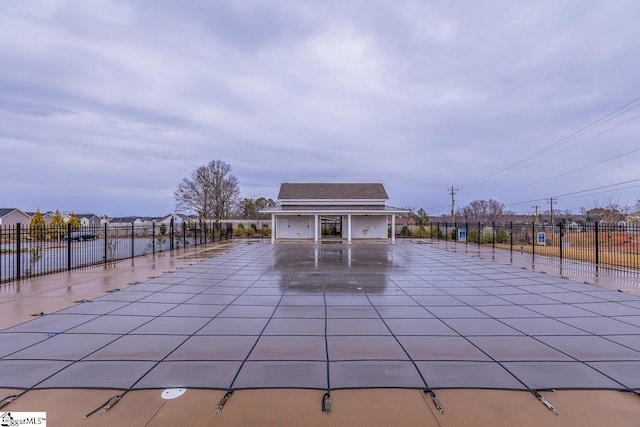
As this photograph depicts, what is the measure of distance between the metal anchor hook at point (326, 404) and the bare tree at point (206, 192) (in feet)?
145

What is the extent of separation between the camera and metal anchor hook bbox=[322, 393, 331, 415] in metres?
2.98

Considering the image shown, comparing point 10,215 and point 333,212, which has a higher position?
point 10,215

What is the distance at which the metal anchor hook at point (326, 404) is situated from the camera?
2984 mm

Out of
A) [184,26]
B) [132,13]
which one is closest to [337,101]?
[184,26]

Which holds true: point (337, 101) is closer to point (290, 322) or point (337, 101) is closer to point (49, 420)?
point (290, 322)

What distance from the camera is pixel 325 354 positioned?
169 inches

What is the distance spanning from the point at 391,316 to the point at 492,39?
16.5 meters

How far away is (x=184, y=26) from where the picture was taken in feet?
46.2

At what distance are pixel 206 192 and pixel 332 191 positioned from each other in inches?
763

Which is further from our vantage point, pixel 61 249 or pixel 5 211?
pixel 5 211

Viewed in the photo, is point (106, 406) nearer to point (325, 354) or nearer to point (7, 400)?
point (7, 400)

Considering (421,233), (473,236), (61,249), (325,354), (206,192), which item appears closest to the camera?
(325,354)

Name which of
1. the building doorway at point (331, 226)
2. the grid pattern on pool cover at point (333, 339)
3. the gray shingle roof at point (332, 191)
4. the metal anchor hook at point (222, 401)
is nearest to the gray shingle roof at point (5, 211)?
the gray shingle roof at point (332, 191)

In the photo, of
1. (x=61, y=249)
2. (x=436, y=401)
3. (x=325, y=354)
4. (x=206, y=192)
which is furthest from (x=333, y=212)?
(x=436, y=401)
